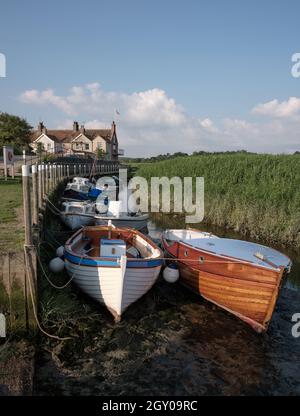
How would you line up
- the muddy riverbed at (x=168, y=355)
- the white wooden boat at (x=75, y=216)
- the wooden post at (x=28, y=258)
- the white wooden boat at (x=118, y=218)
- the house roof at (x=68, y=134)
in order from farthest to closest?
the house roof at (x=68, y=134)
the white wooden boat at (x=118, y=218)
the white wooden boat at (x=75, y=216)
the wooden post at (x=28, y=258)
the muddy riverbed at (x=168, y=355)

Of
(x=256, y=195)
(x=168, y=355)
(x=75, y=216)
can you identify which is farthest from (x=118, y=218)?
(x=168, y=355)

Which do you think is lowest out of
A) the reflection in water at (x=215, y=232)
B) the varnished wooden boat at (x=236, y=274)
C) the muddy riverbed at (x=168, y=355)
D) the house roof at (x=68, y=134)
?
the muddy riverbed at (x=168, y=355)

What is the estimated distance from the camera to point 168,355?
6.63 metres

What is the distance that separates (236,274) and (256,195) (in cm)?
1084

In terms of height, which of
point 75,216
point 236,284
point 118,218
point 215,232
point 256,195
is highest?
point 256,195

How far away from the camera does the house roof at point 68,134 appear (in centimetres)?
7288

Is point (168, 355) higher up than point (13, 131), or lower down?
lower down

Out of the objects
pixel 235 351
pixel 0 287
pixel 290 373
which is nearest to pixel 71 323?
pixel 0 287

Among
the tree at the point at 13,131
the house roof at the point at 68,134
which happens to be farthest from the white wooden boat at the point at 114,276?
the house roof at the point at 68,134

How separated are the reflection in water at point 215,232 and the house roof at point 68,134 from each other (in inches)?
2208

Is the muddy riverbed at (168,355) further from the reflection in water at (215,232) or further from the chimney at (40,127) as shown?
the chimney at (40,127)

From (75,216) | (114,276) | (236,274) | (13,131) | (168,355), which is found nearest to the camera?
(168,355)

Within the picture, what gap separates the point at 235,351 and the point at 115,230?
541 cm

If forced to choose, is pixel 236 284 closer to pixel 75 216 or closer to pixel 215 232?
pixel 75 216
